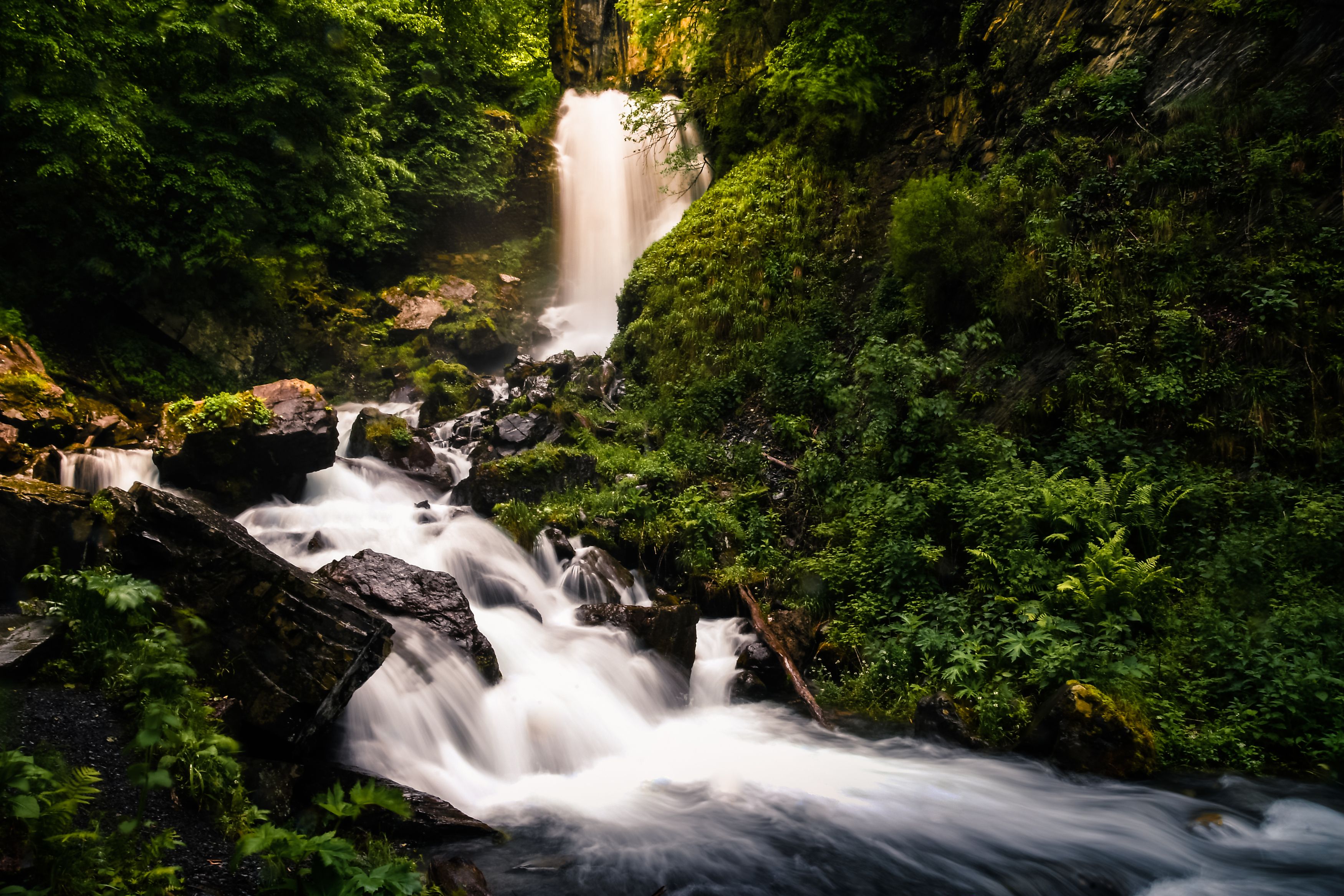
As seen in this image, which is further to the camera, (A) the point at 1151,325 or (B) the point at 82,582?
(A) the point at 1151,325

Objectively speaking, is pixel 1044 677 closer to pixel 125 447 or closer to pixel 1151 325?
pixel 1151 325

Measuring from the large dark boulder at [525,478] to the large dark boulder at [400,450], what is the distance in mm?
1072

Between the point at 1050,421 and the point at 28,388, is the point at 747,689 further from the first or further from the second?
the point at 28,388

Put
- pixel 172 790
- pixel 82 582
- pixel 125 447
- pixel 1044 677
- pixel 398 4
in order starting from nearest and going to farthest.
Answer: pixel 172 790, pixel 82 582, pixel 1044 677, pixel 125 447, pixel 398 4

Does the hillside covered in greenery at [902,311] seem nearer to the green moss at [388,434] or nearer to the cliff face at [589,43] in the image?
the green moss at [388,434]

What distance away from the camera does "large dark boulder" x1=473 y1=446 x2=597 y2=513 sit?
11.5 m

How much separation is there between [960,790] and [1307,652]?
118 inches

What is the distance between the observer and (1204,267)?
8188mm

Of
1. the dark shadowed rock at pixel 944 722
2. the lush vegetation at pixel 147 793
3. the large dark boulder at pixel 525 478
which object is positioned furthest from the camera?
the large dark boulder at pixel 525 478

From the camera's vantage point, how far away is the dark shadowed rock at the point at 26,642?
4414 mm

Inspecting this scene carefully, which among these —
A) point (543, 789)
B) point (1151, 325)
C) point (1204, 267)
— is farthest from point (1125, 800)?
point (1204, 267)

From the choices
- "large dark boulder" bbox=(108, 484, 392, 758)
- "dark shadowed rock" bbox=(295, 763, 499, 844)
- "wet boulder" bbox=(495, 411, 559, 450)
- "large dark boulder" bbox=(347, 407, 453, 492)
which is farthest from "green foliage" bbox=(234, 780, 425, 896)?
"wet boulder" bbox=(495, 411, 559, 450)

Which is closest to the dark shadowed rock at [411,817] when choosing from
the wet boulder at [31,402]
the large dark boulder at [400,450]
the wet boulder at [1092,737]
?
the wet boulder at [1092,737]

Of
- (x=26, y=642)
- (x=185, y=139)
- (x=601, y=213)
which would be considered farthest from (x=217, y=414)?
(x=601, y=213)
